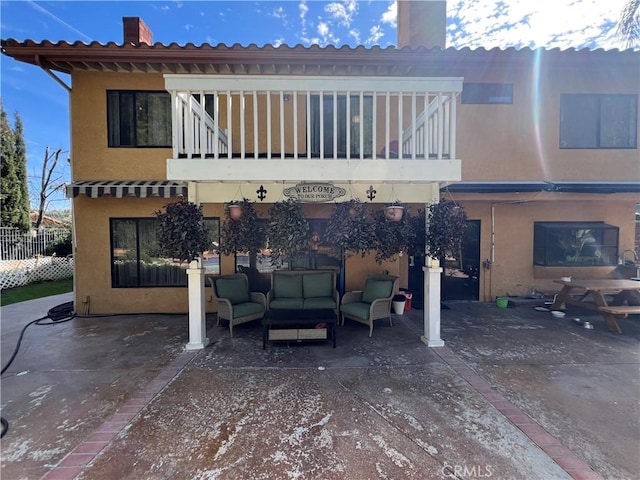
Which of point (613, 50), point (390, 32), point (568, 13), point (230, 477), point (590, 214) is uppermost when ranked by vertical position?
point (390, 32)

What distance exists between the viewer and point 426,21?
9.80m

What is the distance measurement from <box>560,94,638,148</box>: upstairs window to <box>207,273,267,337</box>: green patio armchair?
34.9ft

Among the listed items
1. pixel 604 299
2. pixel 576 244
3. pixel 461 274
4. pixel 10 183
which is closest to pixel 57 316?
pixel 461 274

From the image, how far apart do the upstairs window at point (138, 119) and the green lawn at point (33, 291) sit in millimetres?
7125

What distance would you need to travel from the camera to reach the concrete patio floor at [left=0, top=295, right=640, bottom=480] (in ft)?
10.4

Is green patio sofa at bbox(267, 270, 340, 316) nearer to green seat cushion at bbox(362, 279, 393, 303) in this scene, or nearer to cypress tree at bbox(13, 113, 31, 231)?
green seat cushion at bbox(362, 279, 393, 303)

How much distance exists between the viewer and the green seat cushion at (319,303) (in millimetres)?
7570

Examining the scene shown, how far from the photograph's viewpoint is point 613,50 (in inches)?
301

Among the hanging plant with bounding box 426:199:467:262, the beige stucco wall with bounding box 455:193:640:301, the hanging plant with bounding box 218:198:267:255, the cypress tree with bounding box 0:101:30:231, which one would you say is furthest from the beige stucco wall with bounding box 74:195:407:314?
Answer: the cypress tree with bounding box 0:101:30:231

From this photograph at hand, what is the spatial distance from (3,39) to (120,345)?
6.99 metres

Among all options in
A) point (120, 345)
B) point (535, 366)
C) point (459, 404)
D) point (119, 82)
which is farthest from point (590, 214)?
point (119, 82)

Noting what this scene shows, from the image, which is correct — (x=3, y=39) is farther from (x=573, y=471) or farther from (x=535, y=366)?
(x=535, y=366)

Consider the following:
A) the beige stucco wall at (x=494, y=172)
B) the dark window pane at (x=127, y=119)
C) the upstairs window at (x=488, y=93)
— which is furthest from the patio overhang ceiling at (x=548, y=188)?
the dark window pane at (x=127, y=119)

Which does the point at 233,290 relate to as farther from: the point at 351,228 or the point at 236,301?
the point at 351,228
